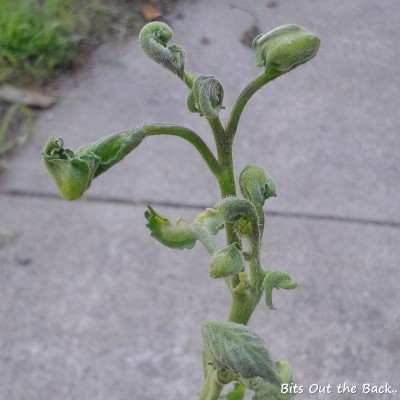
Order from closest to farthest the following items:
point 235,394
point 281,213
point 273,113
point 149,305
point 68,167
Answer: point 68,167, point 235,394, point 149,305, point 281,213, point 273,113

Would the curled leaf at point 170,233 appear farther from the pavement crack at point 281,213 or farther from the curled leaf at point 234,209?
the pavement crack at point 281,213

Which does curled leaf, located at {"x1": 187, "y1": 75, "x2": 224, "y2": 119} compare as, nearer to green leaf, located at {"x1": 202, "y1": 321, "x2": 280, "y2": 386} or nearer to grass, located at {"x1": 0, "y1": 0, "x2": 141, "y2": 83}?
green leaf, located at {"x1": 202, "y1": 321, "x2": 280, "y2": 386}

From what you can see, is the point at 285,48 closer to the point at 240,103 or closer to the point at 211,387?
the point at 240,103

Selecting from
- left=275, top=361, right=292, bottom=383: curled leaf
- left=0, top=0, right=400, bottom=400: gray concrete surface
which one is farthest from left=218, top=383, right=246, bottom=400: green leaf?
left=0, top=0, right=400, bottom=400: gray concrete surface

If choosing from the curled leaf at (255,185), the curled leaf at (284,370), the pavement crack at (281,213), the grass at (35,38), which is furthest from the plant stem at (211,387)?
the grass at (35,38)

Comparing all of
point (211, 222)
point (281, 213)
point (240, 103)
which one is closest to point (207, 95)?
point (240, 103)
